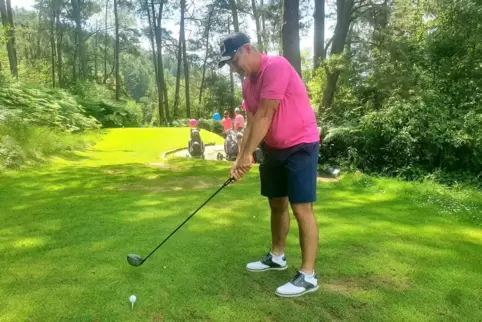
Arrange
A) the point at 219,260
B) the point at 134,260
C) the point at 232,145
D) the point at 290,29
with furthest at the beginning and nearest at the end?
the point at 232,145 → the point at 290,29 → the point at 219,260 → the point at 134,260

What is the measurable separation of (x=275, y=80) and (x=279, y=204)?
35.9 inches

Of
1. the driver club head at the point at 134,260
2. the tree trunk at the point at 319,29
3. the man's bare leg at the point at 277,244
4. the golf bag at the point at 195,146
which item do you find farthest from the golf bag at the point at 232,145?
the driver club head at the point at 134,260

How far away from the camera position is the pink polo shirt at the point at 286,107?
8.27 feet

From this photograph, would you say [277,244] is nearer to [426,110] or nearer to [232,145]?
[426,110]

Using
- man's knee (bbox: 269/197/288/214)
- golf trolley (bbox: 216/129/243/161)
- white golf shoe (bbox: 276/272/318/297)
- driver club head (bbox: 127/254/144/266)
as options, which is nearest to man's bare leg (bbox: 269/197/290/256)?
man's knee (bbox: 269/197/288/214)

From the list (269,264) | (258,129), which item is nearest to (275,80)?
(258,129)

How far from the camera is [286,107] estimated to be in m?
2.59

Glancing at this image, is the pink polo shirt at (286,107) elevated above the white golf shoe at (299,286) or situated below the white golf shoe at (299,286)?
above

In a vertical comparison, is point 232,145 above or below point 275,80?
below

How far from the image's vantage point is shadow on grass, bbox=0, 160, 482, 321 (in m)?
2.43

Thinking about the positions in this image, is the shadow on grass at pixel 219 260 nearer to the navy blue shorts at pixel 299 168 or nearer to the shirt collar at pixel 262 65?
the navy blue shorts at pixel 299 168

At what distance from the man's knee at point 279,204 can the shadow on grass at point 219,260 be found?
46cm

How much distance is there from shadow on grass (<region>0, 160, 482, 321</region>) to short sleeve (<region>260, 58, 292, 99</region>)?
127 cm

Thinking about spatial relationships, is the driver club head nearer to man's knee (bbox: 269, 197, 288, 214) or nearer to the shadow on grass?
the shadow on grass
